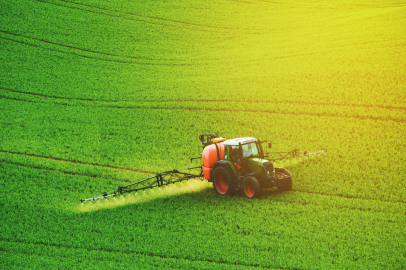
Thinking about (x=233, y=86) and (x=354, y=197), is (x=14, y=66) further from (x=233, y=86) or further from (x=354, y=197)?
(x=354, y=197)

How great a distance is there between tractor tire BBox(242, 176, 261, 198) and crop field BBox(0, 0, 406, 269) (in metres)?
0.34

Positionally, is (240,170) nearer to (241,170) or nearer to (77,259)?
(241,170)

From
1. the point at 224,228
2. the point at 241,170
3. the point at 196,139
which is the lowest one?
the point at 224,228

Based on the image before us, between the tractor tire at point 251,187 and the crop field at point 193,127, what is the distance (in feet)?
1.13

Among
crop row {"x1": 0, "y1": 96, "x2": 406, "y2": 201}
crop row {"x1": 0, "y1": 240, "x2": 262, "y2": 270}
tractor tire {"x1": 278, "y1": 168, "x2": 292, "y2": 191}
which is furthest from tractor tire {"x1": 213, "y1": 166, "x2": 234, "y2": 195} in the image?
crop row {"x1": 0, "y1": 240, "x2": 262, "y2": 270}

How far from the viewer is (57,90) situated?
1176 inches

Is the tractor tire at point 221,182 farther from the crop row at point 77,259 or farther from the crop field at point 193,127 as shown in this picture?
the crop row at point 77,259

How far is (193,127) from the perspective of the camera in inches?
909

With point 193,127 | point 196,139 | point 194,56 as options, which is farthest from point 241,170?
point 194,56

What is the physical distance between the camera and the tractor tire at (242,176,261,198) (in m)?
13.7

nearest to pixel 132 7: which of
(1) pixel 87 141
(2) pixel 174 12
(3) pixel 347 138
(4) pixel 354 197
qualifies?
(2) pixel 174 12

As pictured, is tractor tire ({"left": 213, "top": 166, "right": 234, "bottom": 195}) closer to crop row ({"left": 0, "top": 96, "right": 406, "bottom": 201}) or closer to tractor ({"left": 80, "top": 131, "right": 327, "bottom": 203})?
tractor ({"left": 80, "top": 131, "right": 327, "bottom": 203})

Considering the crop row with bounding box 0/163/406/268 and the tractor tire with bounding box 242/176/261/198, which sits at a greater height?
the tractor tire with bounding box 242/176/261/198

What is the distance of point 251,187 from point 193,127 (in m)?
9.64
